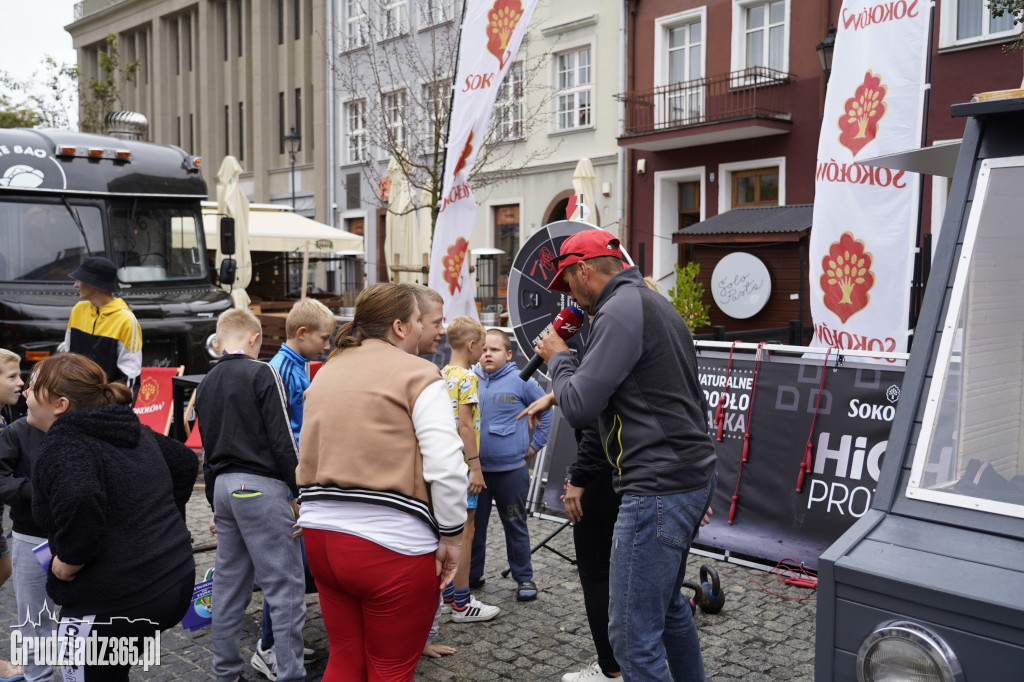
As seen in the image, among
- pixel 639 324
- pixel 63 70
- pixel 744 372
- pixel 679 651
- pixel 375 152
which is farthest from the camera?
pixel 375 152

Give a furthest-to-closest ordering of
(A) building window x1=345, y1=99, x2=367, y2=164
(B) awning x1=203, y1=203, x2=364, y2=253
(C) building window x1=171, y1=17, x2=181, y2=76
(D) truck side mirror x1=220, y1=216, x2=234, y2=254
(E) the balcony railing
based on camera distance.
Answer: (C) building window x1=171, y1=17, x2=181, y2=76 → (A) building window x1=345, y1=99, x2=367, y2=164 → (B) awning x1=203, y1=203, x2=364, y2=253 → (E) the balcony railing → (D) truck side mirror x1=220, y1=216, x2=234, y2=254

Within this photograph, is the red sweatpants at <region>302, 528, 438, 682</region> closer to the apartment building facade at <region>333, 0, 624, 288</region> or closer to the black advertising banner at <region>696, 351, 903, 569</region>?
the black advertising banner at <region>696, 351, 903, 569</region>

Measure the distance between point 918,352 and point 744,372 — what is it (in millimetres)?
4026

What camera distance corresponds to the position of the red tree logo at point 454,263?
769 cm

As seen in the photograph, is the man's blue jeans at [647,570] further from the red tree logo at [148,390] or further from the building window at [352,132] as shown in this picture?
the building window at [352,132]

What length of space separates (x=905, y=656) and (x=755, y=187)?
18173 millimetres

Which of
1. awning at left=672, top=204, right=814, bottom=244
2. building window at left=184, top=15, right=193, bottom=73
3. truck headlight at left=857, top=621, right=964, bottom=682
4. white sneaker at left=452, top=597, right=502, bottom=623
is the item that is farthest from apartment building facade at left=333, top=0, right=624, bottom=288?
truck headlight at left=857, top=621, right=964, bottom=682

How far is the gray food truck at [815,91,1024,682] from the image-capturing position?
1.93 meters

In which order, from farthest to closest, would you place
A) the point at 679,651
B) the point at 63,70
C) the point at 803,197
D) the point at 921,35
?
the point at 63,70, the point at 803,197, the point at 921,35, the point at 679,651

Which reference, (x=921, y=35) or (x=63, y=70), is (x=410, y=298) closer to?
(x=921, y=35)

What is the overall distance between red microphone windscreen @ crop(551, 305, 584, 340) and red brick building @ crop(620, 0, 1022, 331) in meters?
13.2

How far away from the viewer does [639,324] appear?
3.10 metres

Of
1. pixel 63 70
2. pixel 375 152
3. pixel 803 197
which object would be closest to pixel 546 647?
pixel 803 197

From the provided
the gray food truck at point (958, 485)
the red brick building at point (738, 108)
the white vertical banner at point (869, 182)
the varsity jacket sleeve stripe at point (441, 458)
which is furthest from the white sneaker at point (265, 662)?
the red brick building at point (738, 108)
